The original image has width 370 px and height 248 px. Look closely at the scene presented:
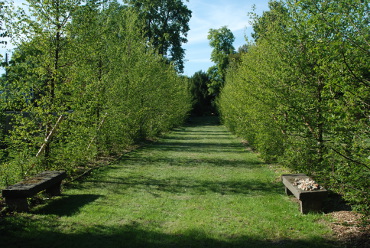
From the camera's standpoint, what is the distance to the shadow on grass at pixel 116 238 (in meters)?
4.61

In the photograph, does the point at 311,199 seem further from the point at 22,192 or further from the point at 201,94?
the point at 201,94

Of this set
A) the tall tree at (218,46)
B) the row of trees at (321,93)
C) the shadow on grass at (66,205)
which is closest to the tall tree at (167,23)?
the tall tree at (218,46)

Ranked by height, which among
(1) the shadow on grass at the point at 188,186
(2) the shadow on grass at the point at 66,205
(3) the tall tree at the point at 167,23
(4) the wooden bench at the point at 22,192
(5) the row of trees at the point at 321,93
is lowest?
(1) the shadow on grass at the point at 188,186

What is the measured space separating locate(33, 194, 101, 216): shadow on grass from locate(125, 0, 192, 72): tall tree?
28.7 metres

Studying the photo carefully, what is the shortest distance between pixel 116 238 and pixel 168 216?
1.25 metres

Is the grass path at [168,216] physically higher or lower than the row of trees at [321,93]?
lower

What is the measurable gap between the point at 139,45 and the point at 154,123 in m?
5.37

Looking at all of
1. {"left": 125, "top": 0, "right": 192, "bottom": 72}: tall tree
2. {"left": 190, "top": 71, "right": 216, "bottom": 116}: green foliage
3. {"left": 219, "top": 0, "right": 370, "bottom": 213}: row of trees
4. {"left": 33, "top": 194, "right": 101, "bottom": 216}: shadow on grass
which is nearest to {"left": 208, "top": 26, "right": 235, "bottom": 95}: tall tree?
{"left": 190, "top": 71, "right": 216, "bottom": 116}: green foliage

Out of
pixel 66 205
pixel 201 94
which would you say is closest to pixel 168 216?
pixel 66 205

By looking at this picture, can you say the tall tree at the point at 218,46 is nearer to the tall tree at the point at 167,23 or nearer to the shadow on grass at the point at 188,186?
the tall tree at the point at 167,23

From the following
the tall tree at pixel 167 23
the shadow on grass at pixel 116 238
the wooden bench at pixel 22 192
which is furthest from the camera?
the tall tree at pixel 167 23

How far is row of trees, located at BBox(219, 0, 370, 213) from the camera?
4.19 m

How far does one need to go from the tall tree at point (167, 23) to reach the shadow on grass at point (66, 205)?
28659 mm

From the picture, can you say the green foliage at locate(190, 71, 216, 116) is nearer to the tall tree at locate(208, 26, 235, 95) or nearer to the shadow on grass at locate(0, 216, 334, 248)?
the tall tree at locate(208, 26, 235, 95)
